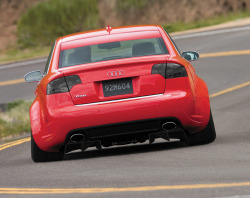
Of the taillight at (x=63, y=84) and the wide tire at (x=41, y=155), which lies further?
the wide tire at (x=41, y=155)

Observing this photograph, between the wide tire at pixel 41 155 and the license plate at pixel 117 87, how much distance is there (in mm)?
1229

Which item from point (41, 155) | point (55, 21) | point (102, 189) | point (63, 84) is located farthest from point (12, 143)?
point (55, 21)

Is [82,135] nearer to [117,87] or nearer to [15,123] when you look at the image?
[117,87]

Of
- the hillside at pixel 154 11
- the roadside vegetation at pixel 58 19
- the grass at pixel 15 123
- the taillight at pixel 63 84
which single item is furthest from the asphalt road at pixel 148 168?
the roadside vegetation at pixel 58 19

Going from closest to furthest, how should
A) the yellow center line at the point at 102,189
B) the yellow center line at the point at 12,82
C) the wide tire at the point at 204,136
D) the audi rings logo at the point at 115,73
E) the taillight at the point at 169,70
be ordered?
the yellow center line at the point at 102,189 < the audi rings logo at the point at 115,73 < the taillight at the point at 169,70 < the wide tire at the point at 204,136 < the yellow center line at the point at 12,82

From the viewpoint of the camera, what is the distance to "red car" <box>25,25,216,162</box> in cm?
848

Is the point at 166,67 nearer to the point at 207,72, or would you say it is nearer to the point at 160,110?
the point at 160,110

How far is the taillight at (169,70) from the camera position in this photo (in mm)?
8562

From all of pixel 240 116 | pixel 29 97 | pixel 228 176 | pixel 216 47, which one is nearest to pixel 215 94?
pixel 240 116

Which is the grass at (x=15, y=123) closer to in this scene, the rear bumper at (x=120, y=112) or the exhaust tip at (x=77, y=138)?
the exhaust tip at (x=77, y=138)

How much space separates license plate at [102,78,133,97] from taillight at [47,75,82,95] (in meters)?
0.30

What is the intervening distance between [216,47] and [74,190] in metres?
21.8

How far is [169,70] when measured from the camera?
861cm

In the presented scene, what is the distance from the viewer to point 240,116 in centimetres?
1361
